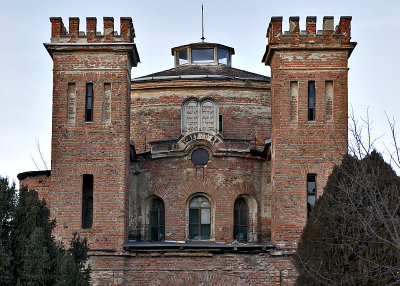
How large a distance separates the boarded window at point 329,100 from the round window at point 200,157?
4381 millimetres

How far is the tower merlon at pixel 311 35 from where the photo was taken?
28.1 metres

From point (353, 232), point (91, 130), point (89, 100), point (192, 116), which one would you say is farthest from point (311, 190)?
point (89, 100)

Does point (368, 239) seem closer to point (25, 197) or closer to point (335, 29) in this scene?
point (25, 197)

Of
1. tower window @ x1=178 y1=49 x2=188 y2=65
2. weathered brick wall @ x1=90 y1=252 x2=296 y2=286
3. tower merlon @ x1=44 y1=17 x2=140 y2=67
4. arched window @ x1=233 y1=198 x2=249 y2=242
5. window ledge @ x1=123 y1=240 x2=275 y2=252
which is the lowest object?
weathered brick wall @ x1=90 y1=252 x2=296 y2=286

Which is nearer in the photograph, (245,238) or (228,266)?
(228,266)

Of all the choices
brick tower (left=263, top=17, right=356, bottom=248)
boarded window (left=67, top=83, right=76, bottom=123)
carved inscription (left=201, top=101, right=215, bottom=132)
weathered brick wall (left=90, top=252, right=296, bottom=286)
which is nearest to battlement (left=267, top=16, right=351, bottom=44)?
brick tower (left=263, top=17, right=356, bottom=248)

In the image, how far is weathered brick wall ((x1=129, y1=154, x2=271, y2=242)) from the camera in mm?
28938

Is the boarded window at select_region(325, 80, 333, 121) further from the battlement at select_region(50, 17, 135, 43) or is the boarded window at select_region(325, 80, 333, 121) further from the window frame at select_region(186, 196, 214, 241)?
the battlement at select_region(50, 17, 135, 43)

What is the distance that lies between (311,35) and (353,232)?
9986 mm

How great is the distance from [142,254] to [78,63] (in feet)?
21.8

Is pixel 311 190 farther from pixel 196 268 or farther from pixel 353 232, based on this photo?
pixel 353 232

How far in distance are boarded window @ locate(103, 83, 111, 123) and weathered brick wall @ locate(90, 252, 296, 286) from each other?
14.9 feet

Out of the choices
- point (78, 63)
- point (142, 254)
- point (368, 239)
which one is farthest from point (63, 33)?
point (368, 239)

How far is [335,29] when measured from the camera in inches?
1126
